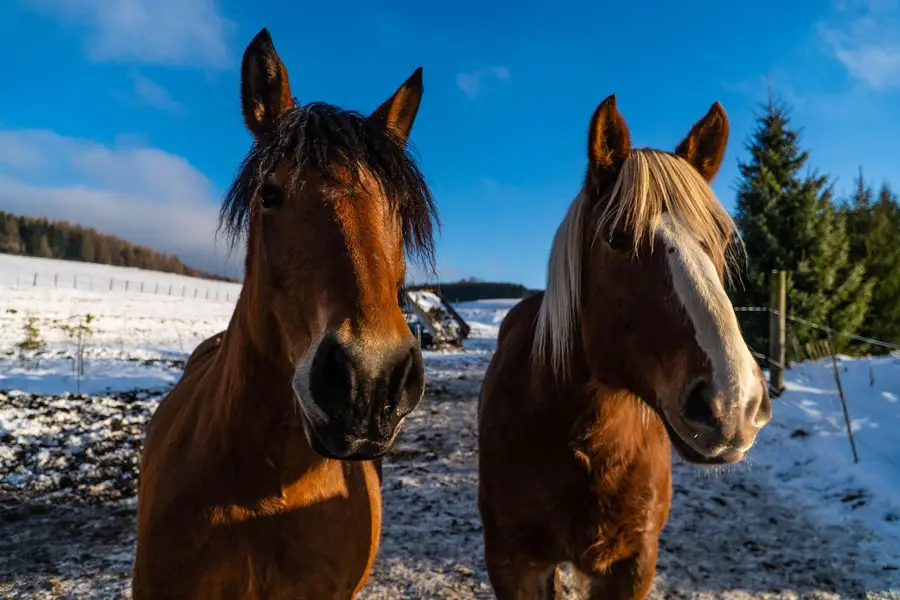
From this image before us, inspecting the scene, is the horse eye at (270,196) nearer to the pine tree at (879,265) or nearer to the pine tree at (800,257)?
the pine tree at (800,257)

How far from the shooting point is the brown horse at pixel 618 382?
1635 millimetres

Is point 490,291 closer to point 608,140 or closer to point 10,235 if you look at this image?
point 608,140

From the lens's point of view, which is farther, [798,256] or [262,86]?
[798,256]

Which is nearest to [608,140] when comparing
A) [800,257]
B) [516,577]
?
[516,577]

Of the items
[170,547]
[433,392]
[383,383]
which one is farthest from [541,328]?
[433,392]

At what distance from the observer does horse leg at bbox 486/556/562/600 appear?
2451 millimetres

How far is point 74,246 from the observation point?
6162 centimetres

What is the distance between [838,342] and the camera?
10539mm

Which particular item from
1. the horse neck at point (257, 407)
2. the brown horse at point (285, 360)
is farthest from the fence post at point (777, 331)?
the horse neck at point (257, 407)

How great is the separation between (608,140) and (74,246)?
75028 millimetres

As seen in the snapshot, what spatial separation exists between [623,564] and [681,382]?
114 centimetres

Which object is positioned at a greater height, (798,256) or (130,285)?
(798,256)

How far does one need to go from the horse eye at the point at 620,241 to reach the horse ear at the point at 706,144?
0.67 metres

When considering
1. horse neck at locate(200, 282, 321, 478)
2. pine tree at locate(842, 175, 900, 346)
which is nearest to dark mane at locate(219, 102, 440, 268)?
horse neck at locate(200, 282, 321, 478)
